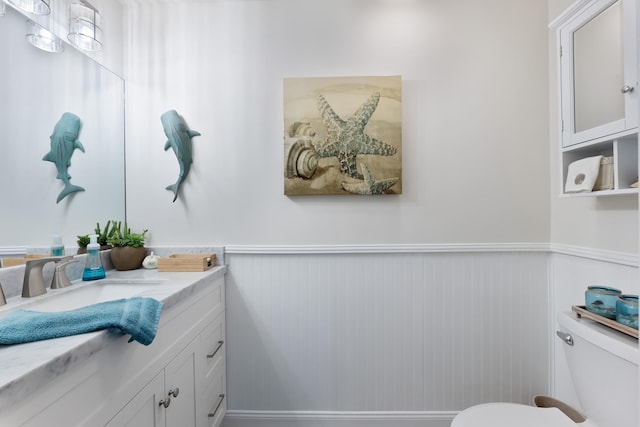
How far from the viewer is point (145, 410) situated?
39.9 inches

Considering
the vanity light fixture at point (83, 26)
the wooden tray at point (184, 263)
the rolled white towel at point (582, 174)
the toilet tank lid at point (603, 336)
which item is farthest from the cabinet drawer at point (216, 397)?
the rolled white towel at point (582, 174)

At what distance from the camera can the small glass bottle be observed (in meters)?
1.34

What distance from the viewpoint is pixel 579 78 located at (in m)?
1.33

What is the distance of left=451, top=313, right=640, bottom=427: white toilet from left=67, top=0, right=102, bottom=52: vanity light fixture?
7.36 ft

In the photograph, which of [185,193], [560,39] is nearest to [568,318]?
[560,39]

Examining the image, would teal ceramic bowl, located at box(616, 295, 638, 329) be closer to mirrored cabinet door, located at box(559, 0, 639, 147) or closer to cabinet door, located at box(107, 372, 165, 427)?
mirrored cabinet door, located at box(559, 0, 639, 147)

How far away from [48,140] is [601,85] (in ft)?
7.59

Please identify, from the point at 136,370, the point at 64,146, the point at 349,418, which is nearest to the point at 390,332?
the point at 349,418

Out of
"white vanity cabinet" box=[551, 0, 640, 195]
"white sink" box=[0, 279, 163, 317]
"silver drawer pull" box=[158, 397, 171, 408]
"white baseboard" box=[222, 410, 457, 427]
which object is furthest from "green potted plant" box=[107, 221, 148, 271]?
"white vanity cabinet" box=[551, 0, 640, 195]

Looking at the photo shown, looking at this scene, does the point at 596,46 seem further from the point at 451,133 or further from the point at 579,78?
the point at 451,133

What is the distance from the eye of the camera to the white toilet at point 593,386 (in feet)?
3.31

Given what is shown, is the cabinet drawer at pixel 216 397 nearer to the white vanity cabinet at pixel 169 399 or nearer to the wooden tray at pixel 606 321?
the white vanity cabinet at pixel 169 399

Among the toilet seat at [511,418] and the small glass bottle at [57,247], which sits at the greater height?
the small glass bottle at [57,247]

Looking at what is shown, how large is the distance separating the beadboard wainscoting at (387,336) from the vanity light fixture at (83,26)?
120cm
